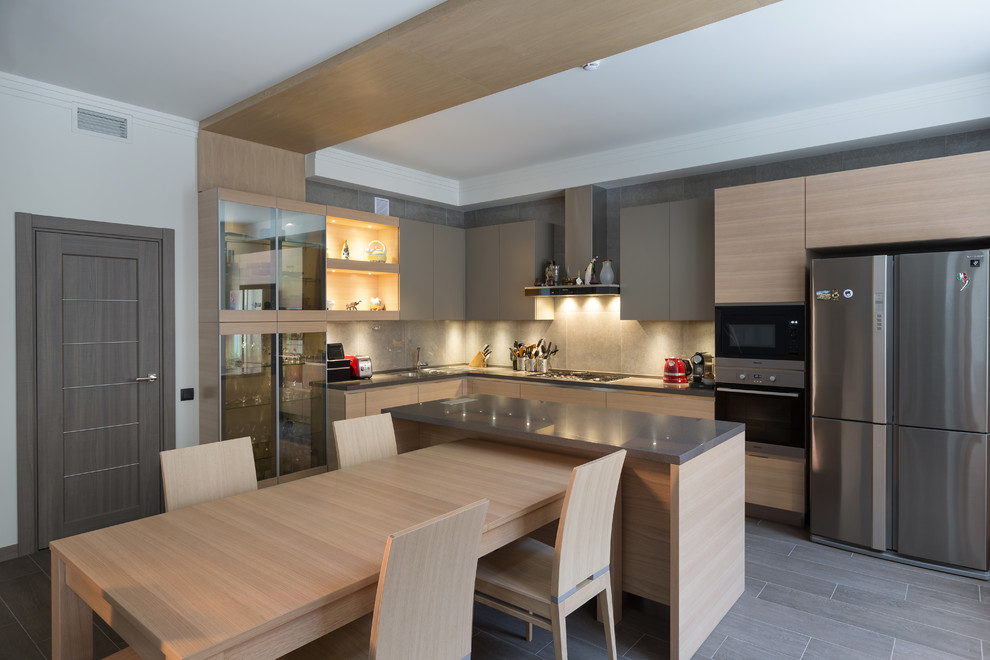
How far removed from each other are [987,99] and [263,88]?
14.0ft

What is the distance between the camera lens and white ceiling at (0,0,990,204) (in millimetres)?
2639

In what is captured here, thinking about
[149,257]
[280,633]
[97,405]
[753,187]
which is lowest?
[280,633]

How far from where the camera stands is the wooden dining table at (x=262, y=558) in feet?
4.38

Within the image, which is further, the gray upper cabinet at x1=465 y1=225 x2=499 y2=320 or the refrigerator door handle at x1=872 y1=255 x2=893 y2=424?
the gray upper cabinet at x1=465 y1=225 x2=499 y2=320

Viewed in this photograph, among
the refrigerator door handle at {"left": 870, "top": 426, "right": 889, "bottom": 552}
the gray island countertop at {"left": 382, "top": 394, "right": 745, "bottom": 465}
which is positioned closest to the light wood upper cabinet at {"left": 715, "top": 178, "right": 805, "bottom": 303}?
the refrigerator door handle at {"left": 870, "top": 426, "right": 889, "bottom": 552}

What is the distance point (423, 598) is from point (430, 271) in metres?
4.43

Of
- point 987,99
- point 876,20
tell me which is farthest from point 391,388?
point 987,99

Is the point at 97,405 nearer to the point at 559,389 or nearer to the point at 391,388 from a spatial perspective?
the point at 391,388

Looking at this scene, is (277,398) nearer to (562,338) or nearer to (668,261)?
(562,338)

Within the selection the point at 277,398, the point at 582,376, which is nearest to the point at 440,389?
the point at 582,376

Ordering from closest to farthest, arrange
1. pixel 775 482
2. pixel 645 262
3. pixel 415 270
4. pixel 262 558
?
pixel 262 558
pixel 775 482
pixel 645 262
pixel 415 270

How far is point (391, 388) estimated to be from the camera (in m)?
4.89

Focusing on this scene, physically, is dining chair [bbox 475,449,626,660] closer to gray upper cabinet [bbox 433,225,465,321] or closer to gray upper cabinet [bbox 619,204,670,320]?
gray upper cabinet [bbox 619,204,670,320]

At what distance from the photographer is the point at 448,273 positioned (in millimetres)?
5914
